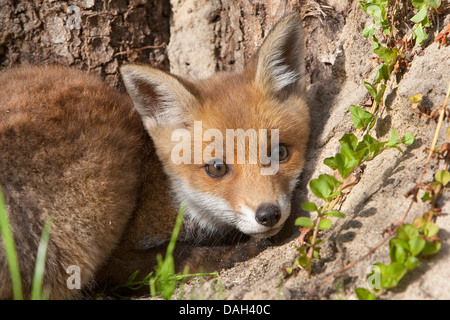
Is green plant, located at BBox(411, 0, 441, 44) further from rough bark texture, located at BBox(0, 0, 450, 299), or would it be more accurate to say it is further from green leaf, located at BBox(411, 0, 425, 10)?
rough bark texture, located at BBox(0, 0, 450, 299)

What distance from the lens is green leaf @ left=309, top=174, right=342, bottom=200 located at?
266 centimetres

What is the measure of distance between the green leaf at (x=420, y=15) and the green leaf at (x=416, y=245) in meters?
1.65

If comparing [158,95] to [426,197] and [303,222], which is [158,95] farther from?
[426,197]

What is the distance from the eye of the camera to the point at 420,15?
3.09 meters

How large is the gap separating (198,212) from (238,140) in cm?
78

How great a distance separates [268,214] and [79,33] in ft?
9.10

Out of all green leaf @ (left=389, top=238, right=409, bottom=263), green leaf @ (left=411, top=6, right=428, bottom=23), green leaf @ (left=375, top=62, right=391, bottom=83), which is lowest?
green leaf @ (left=389, top=238, right=409, bottom=263)

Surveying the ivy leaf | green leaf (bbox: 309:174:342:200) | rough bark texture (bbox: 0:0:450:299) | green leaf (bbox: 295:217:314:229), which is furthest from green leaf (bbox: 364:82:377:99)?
green leaf (bbox: 295:217:314:229)

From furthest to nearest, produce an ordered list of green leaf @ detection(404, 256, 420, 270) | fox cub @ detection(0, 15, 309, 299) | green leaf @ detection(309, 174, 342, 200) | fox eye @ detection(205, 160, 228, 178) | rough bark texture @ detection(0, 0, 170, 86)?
rough bark texture @ detection(0, 0, 170, 86)
fox eye @ detection(205, 160, 228, 178)
fox cub @ detection(0, 15, 309, 299)
green leaf @ detection(309, 174, 342, 200)
green leaf @ detection(404, 256, 420, 270)

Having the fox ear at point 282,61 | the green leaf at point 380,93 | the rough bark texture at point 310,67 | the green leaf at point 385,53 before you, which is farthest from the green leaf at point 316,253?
the green leaf at point 385,53

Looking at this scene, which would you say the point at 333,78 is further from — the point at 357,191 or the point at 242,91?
the point at 357,191

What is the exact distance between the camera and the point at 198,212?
370 cm

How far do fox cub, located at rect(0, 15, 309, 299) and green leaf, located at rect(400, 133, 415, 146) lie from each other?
2.88ft
